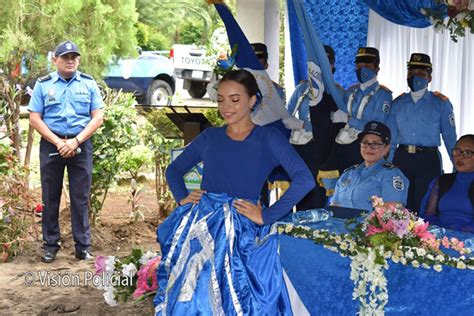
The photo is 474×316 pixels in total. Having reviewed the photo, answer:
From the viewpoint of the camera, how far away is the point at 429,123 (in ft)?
16.3

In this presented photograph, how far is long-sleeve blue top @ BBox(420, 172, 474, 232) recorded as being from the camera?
3.79 m

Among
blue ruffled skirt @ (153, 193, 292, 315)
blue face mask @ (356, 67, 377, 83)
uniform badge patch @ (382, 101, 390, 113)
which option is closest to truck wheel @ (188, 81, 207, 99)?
blue face mask @ (356, 67, 377, 83)

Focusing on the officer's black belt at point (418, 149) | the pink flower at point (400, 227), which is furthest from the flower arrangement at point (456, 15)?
the pink flower at point (400, 227)

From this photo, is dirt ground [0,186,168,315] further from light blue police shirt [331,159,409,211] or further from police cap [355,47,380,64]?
police cap [355,47,380,64]

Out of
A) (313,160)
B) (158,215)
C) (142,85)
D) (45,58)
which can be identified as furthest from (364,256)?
(142,85)

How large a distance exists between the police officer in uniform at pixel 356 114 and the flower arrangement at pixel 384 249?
71.6 inches

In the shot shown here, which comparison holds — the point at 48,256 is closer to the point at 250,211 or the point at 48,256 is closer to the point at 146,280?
the point at 146,280

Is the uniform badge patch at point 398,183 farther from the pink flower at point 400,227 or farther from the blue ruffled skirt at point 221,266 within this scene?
the blue ruffled skirt at point 221,266

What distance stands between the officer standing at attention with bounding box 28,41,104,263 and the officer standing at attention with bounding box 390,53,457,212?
2293 millimetres

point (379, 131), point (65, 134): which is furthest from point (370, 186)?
point (65, 134)

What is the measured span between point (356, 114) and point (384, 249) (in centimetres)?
222

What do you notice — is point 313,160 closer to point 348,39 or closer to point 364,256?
point 348,39

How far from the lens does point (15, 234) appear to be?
6.01 meters

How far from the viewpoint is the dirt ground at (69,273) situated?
4.71 m
